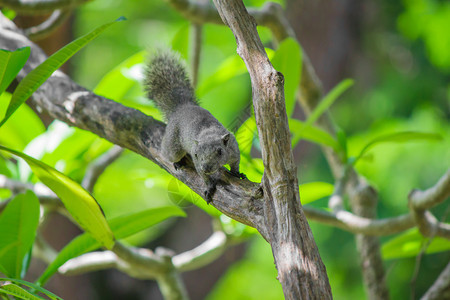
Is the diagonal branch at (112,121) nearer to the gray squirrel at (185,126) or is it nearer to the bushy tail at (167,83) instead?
the gray squirrel at (185,126)

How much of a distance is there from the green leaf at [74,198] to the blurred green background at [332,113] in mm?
252

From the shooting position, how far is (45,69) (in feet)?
3.41

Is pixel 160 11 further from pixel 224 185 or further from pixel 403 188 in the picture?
pixel 224 185

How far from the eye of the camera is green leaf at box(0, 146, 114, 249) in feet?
3.43

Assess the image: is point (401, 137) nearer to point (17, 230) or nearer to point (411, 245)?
point (411, 245)

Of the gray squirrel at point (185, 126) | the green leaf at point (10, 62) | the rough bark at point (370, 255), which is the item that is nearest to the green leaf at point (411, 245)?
the rough bark at point (370, 255)

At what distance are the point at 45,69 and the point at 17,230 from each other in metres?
0.42

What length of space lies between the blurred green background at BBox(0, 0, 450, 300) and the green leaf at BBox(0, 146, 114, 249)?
252mm

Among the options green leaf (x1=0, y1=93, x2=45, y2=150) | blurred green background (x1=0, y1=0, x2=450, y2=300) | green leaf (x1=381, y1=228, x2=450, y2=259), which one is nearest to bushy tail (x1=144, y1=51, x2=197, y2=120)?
blurred green background (x1=0, y1=0, x2=450, y2=300)

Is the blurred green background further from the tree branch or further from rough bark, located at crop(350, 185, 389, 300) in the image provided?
the tree branch

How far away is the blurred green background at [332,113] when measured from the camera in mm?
1932

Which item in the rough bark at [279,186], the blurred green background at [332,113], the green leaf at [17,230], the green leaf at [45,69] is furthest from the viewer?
the blurred green background at [332,113]

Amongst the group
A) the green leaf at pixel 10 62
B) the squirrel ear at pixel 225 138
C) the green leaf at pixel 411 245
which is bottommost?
the green leaf at pixel 411 245

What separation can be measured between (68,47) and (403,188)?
176cm
